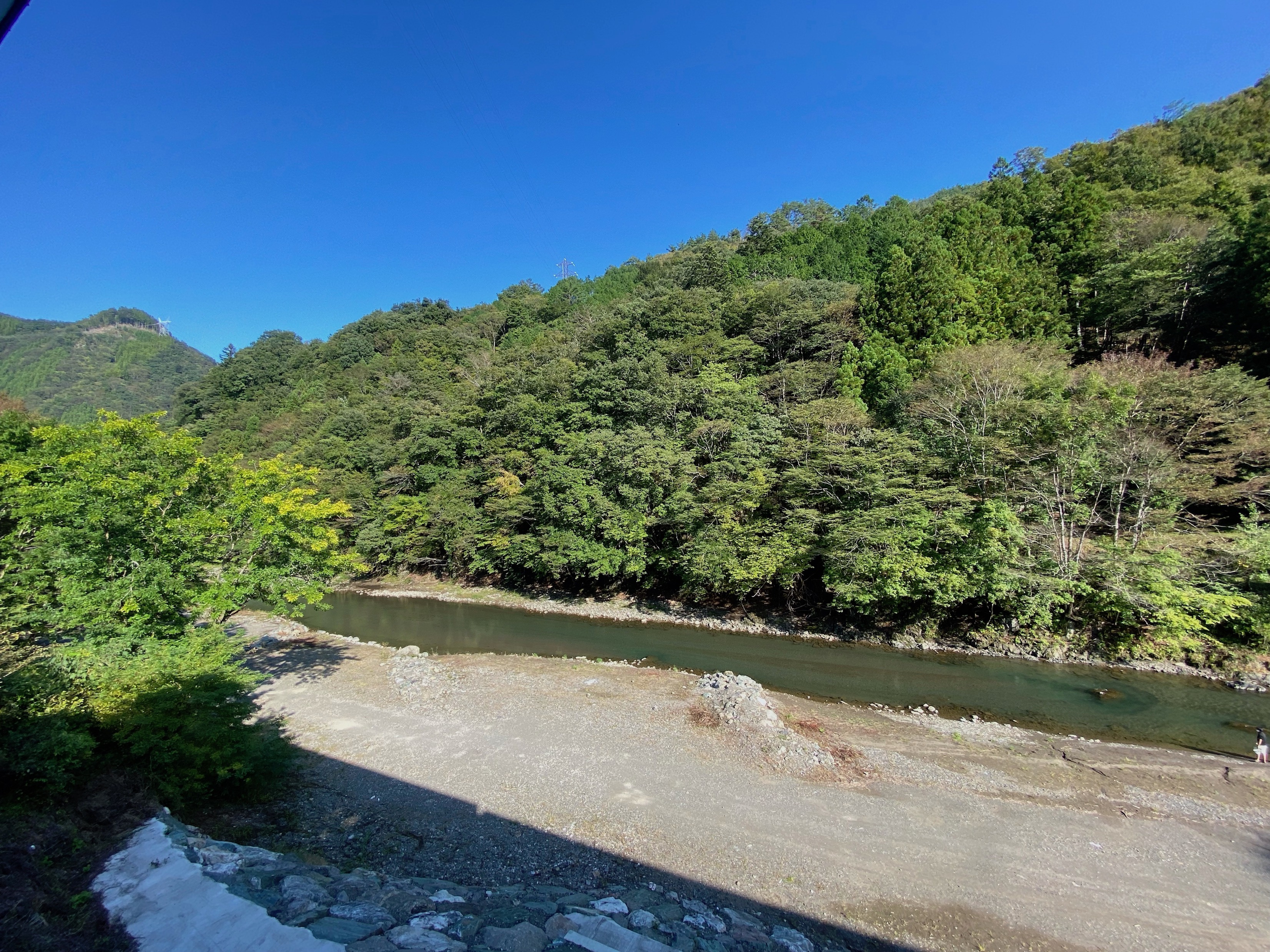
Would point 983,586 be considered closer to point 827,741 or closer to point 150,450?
point 827,741

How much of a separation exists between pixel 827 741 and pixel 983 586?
929 cm

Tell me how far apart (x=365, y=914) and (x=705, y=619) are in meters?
18.7

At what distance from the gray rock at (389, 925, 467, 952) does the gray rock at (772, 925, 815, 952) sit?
12.6ft

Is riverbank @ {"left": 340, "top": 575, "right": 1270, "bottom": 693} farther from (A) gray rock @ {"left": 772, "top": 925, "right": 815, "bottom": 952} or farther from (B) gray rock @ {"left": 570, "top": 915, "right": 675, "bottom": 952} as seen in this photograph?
(B) gray rock @ {"left": 570, "top": 915, "right": 675, "bottom": 952}

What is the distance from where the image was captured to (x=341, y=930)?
4.31m

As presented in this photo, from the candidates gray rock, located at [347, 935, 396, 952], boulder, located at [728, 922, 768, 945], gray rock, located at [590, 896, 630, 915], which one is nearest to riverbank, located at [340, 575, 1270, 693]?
boulder, located at [728, 922, 768, 945]

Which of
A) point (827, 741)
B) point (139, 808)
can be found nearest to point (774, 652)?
point (827, 741)

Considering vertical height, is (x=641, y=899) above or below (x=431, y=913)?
below

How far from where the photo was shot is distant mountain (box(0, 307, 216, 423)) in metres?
78.8

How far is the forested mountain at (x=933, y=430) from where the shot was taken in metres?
16.0

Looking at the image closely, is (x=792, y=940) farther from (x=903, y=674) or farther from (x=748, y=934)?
(x=903, y=674)

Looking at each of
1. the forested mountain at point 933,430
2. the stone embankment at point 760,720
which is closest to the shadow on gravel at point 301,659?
the forested mountain at point 933,430

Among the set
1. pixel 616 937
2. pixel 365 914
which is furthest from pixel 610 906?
pixel 365 914

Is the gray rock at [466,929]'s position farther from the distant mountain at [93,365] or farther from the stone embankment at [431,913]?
the distant mountain at [93,365]
